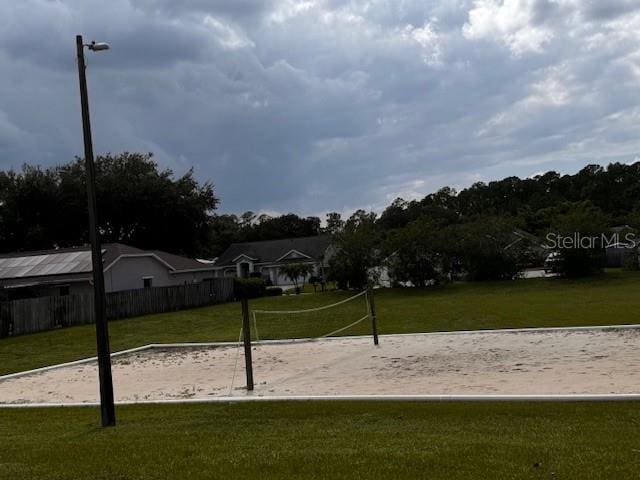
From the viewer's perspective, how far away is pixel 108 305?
30.6m

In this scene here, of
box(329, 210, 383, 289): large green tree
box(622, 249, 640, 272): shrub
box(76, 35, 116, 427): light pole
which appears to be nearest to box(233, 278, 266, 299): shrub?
box(329, 210, 383, 289): large green tree

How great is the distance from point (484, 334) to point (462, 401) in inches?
378

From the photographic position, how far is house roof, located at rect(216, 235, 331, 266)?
215 ft

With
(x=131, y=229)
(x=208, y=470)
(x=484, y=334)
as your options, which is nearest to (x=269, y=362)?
(x=484, y=334)

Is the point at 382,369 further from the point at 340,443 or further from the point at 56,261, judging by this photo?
the point at 56,261

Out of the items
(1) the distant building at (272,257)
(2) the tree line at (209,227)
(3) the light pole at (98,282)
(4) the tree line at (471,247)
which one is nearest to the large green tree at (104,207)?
(2) the tree line at (209,227)

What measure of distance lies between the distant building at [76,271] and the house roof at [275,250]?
76.7 feet

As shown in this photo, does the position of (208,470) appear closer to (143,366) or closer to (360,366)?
(360,366)

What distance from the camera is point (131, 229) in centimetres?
5494

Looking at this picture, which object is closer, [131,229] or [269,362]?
[269,362]

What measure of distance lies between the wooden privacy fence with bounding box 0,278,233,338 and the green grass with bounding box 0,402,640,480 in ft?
59.7

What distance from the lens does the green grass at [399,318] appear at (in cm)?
2031

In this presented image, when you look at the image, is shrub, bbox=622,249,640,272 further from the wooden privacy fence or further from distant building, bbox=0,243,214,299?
distant building, bbox=0,243,214,299

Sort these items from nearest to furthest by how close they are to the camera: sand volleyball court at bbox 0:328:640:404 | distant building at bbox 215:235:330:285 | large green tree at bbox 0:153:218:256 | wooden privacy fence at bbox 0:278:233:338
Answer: sand volleyball court at bbox 0:328:640:404, wooden privacy fence at bbox 0:278:233:338, large green tree at bbox 0:153:218:256, distant building at bbox 215:235:330:285
